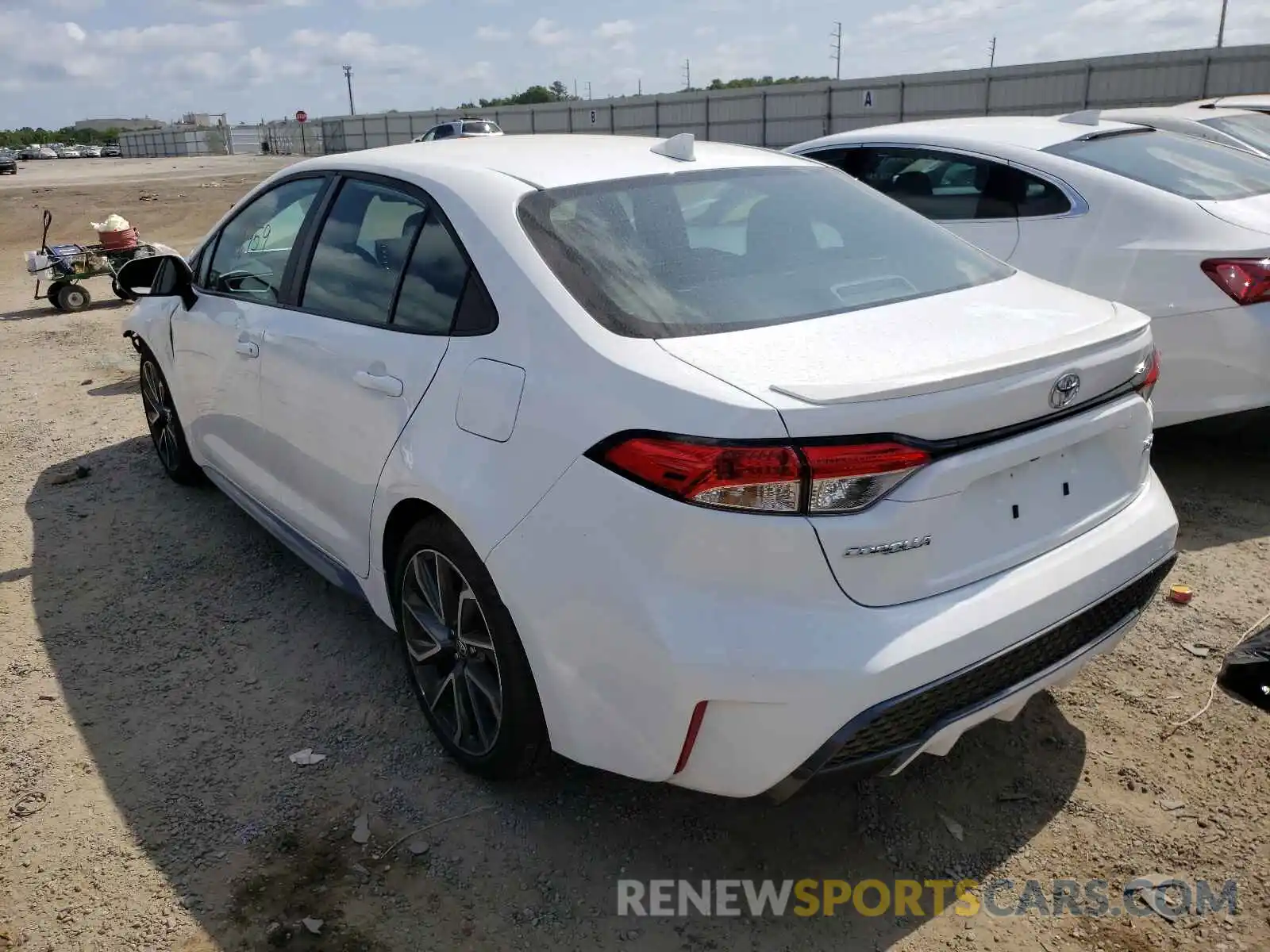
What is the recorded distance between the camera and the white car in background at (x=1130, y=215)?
444 centimetres

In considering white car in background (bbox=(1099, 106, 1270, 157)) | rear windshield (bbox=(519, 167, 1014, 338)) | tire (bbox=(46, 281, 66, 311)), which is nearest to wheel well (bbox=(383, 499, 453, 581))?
rear windshield (bbox=(519, 167, 1014, 338))

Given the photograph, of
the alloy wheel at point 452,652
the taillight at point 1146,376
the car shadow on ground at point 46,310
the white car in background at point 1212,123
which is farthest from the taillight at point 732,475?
the car shadow on ground at point 46,310

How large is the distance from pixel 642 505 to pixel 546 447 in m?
0.33

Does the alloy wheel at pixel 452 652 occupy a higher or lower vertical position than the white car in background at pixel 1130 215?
lower

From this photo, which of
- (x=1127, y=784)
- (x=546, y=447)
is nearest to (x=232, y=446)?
(x=546, y=447)

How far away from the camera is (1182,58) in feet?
84.5

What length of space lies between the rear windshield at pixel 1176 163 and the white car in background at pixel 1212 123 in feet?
4.75

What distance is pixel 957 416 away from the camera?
2.12 meters

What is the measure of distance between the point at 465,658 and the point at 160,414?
11.1ft

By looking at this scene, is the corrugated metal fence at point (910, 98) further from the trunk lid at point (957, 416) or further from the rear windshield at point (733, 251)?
the trunk lid at point (957, 416)

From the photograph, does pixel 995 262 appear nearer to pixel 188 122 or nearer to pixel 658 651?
pixel 658 651

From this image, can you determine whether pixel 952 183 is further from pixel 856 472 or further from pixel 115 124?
pixel 115 124

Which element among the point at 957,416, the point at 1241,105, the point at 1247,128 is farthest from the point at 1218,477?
the point at 1241,105

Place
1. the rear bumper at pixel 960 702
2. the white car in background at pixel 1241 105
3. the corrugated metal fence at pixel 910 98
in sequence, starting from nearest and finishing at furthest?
the rear bumper at pixel 960 702 → the white car in background at pixel 1241 105 → the corrugated metal fence at pixel 910 98
